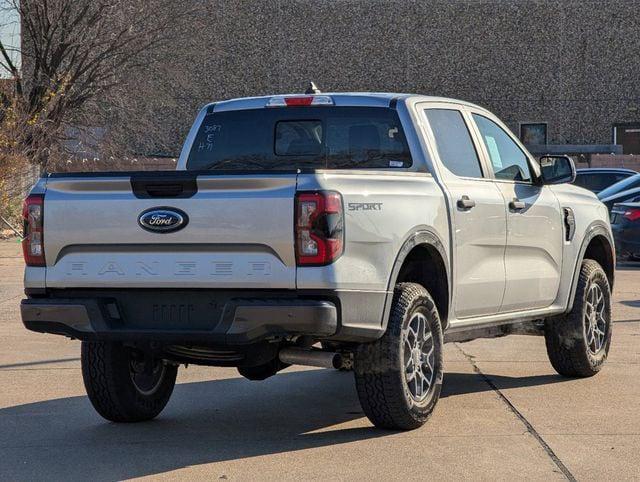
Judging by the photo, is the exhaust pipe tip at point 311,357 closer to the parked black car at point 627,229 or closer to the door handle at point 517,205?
the door handle at point 517,205

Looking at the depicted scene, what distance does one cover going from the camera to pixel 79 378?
973 centimetres

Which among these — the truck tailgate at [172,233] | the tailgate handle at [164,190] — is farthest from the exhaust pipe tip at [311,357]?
the tailgate handle at [164,190]

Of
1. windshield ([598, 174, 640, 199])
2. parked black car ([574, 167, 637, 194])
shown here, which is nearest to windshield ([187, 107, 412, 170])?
windshield ([598, 174, 640, 199])

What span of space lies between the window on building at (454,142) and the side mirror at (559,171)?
2.63 ft

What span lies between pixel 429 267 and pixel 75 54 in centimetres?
2731

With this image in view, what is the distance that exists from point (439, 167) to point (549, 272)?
149 centimetres

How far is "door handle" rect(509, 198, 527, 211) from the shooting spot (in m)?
8.68

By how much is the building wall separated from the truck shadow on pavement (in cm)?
4486

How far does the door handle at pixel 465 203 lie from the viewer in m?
7.98

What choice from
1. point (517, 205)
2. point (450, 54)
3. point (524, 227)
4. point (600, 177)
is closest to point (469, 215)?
point (517, 205)

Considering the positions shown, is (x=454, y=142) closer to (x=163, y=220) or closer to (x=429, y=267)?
(x=429, y=267)

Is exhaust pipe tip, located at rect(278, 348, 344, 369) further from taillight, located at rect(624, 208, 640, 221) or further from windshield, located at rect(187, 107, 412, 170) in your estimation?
taillight, located at rect(624, 208, 640, 221)

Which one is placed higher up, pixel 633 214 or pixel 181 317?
pixel 181 317

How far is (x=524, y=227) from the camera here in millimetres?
8828
